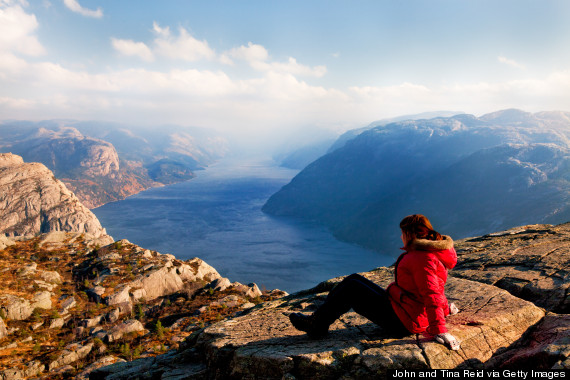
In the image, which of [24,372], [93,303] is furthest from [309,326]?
[93,303]

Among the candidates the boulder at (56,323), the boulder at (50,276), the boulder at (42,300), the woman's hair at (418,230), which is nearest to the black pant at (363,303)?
the woman's hair at (418,230)

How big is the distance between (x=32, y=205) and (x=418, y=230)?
15375 cm

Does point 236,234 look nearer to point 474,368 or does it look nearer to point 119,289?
point 119,289

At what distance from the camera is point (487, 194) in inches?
7239

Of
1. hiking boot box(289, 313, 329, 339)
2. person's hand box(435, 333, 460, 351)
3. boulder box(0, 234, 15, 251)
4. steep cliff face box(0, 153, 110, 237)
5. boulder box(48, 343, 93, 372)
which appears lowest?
steep cliff face box(0, 153, 110, 237)

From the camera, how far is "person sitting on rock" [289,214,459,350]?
557 centimetres

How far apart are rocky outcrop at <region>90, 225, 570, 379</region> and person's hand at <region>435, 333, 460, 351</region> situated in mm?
199

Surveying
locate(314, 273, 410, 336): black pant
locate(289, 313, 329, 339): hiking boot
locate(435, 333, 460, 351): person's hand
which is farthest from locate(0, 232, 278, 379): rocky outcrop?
locate(435, 333, 460, 351): person's hand

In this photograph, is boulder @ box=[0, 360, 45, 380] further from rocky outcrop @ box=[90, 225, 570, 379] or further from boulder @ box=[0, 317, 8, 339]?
rocky outcrop @ box=[90, 225, 570, 379]

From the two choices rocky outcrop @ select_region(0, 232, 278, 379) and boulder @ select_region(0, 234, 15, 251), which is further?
boulder @ select_region(0, 234, 15, 251)

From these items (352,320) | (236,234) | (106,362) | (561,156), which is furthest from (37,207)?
(561,156)

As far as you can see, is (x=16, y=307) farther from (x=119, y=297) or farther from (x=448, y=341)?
(x=448, y=341)

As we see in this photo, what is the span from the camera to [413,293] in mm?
5777

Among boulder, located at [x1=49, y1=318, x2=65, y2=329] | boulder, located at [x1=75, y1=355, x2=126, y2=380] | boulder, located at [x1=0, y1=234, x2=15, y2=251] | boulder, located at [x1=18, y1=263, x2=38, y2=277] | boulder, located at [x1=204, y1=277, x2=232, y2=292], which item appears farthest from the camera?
boulder, located at [x1=0, y1=234, x2=15, y2=251]
